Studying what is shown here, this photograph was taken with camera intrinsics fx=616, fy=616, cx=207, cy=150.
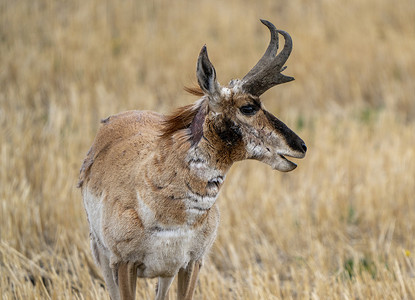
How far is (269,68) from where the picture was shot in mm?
3574

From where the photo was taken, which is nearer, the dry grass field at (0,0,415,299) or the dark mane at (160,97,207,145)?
the dark mane at (160,97,207,145)

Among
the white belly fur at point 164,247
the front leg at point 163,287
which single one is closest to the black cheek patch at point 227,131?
the white belly fur at point 164,247

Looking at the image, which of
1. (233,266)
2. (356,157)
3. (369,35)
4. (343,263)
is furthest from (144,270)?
(369,35)

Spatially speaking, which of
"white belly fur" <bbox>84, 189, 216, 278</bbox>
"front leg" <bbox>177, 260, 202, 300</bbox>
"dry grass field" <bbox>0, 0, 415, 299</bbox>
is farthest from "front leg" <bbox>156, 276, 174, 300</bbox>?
"dry grass field" <bbox>0, 0, 415, 299</bbox>

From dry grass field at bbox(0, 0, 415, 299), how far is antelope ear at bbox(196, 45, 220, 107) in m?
2.07

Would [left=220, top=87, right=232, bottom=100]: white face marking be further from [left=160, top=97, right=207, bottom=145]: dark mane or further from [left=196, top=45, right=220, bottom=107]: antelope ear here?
[left=160, top=97, right=207, bottom=145]: dark mane

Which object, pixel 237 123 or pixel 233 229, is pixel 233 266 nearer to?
pixel 233 229

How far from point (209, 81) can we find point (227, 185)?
4490 mm

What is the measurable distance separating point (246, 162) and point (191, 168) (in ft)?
17.5

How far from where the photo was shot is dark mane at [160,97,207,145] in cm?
363

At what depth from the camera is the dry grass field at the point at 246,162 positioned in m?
5.79

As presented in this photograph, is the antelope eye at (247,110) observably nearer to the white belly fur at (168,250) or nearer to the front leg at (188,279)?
the white belly fur at (168,250)

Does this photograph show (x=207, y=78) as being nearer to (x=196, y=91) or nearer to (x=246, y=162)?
(x=196, y=91)

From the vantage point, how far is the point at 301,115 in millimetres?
11031
